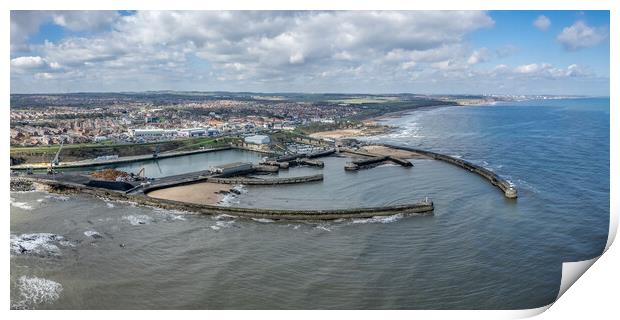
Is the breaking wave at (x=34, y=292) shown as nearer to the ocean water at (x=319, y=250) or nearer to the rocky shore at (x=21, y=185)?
the ocean water at (x=319, y=250)

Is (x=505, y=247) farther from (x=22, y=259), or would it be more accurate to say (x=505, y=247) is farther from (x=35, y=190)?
(x=35, y=190)

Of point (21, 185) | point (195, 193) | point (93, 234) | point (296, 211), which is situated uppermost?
point (21, 185)

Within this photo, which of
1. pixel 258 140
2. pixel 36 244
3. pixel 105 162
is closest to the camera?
pixel 36 244

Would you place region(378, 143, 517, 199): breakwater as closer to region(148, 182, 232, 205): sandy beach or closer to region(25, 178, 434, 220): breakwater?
region(25, 178, 434, 220): breakwater

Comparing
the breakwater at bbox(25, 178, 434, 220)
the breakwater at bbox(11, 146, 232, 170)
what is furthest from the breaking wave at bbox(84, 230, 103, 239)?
the breakwater at bbox(11, 146, 232, 170)

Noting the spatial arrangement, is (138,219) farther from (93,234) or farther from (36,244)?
(36,244)

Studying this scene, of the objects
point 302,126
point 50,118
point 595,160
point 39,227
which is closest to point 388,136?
point 302,126

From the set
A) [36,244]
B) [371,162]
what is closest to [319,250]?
[36,244]
